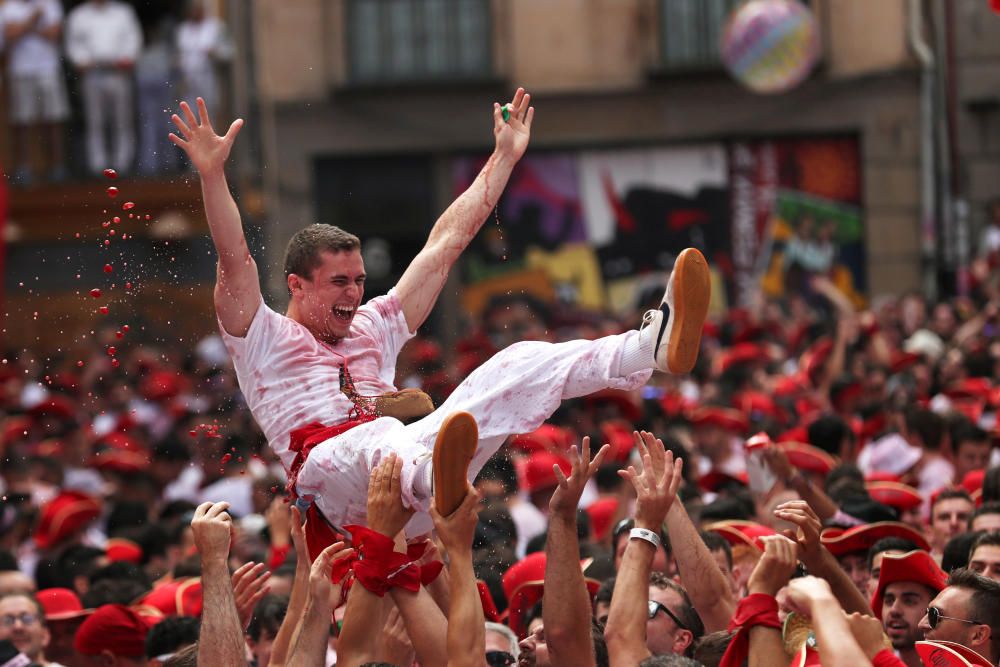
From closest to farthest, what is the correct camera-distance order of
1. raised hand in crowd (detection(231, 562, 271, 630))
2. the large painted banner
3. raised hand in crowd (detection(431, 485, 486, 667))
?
raised hand in crowd (detection(431, 485, 486, 667)) → raised hand in crowd (detection(231, 562, 271, 630)) → the large painted banner

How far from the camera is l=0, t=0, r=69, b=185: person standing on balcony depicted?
20016mm

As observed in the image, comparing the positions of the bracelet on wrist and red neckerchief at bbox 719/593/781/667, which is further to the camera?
the bracelet on wrist

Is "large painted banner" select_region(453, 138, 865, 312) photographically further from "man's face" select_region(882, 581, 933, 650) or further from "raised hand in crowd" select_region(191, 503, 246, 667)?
"raised hand in crowd" select_region(191, 503, 246, 667)

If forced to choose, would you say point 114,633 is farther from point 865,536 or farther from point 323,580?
point 865,536

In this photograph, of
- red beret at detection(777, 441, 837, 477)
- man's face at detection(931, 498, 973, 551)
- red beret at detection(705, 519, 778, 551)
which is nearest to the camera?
red beret at detection(705, 519, 778, 551)

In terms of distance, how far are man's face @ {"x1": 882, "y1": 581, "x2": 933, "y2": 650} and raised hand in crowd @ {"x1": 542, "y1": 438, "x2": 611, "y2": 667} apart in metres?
1.31

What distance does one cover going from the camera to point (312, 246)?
22.0 feet

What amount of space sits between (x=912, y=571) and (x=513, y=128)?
238 centimetres

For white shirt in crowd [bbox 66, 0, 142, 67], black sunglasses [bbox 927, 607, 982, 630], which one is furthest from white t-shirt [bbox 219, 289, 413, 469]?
white shirt in crowd [bbox 66, 0, 142, 67]

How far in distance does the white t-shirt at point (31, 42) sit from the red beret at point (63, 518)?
34.3ft

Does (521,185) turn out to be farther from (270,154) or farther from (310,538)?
(310,538)

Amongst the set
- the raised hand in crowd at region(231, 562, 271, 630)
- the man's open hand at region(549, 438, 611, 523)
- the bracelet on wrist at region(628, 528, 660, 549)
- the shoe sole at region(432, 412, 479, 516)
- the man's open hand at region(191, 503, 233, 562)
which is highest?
the shoe sole at region(432, 412, 479, 516)

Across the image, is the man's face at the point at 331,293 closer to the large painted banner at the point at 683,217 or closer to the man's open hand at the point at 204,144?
the man's open hand at the point at 204,144

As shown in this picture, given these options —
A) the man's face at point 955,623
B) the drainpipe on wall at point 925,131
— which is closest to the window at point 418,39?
the drainpipe on wall at point 925,131
